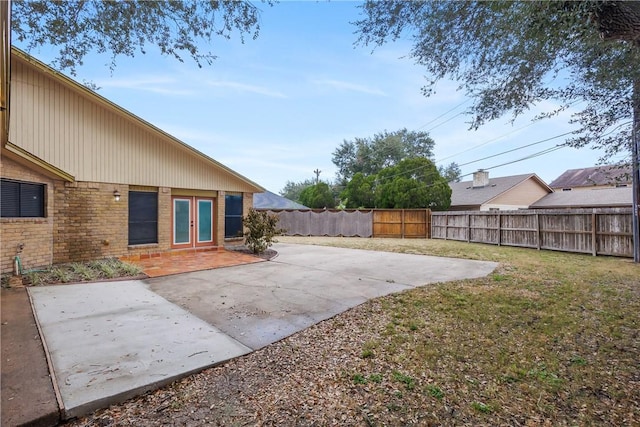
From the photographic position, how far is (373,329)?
12.3ft

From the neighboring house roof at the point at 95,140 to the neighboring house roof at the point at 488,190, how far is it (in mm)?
19237

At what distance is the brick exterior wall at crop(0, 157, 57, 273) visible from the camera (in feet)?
19.2

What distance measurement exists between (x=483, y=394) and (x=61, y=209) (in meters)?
9.27

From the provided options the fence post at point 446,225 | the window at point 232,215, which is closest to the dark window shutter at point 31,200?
the window at point 232,215

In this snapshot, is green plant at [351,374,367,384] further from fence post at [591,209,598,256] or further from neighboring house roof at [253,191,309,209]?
neighboring house roof at [253,191,309,209]

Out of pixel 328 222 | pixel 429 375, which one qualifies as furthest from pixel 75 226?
pixel 328 222

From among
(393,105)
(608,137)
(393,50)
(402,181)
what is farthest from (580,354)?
(402,181)

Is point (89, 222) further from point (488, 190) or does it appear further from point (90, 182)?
point (488, 190)

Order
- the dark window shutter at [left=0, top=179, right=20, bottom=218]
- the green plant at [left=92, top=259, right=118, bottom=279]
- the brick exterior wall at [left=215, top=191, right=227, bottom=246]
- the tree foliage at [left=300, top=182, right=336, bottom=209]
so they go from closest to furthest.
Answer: the dark window shutter at [left=0, top=179, right=20, bottom=218] → the green plant at [left=92, top=259, right=118, bottom=279] → the brick exterior wall at [left=215, top=191, right=227, bottom=246] → the tree foliage at [left=300, top=182, right=336, bottom=209]

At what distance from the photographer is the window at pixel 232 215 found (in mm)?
11242

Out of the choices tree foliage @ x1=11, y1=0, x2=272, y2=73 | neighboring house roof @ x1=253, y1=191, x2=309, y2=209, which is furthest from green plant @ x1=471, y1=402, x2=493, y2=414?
neighboring house roof @ x1=253, y1=191, x2=309, y2=209

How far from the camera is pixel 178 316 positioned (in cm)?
415

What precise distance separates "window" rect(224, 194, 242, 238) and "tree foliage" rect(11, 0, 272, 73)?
8.13m

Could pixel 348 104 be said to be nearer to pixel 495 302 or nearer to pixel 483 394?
pixel 495 302
